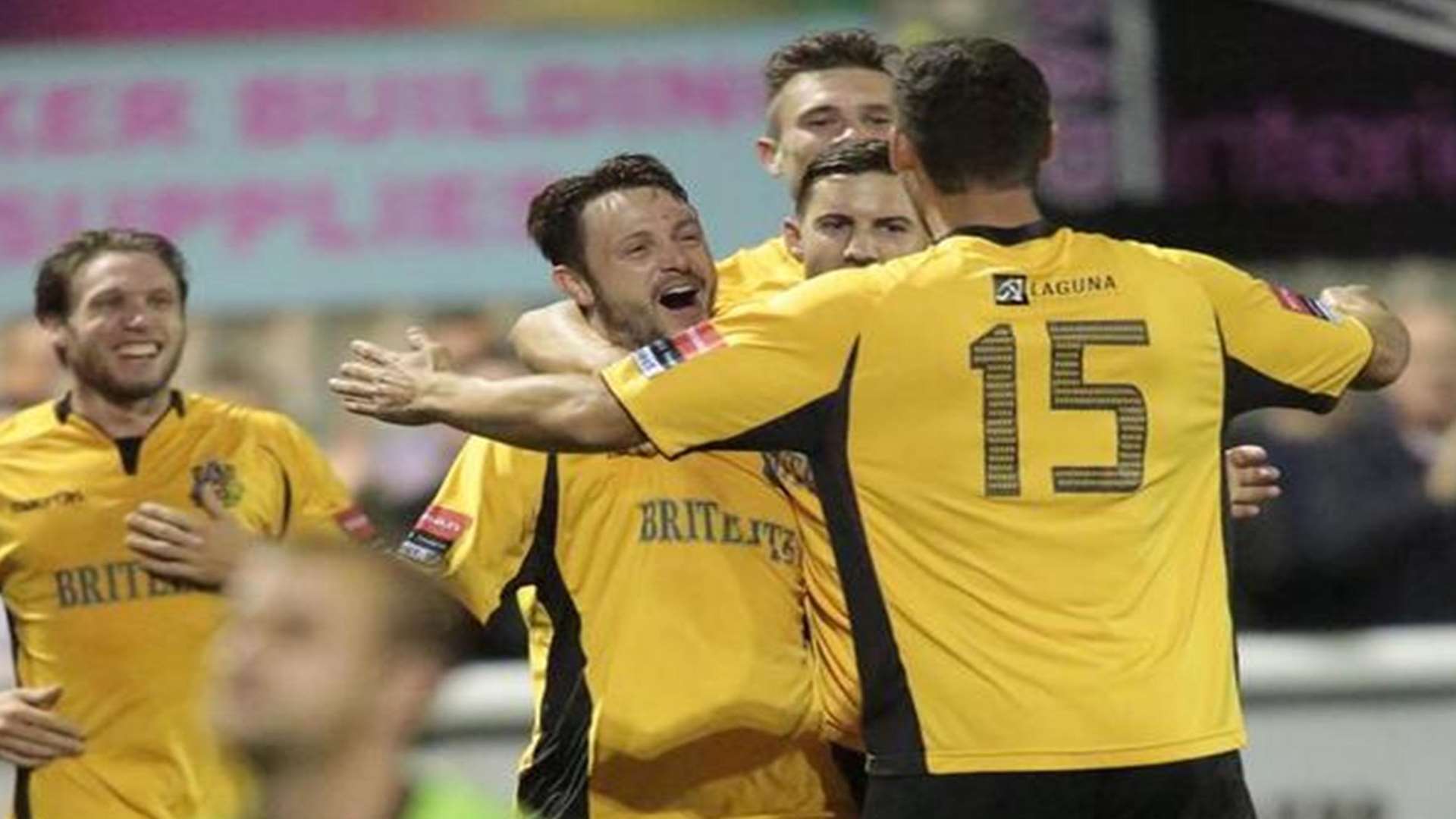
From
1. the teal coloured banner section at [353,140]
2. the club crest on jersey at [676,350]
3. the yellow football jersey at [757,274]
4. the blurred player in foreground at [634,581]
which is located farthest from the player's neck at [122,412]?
the teal coloured banner section at [353,140]

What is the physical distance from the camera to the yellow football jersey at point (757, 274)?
740 centimetres

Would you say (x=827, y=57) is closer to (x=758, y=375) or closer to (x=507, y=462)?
(x=507, y=462)

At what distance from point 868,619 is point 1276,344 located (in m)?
0.78

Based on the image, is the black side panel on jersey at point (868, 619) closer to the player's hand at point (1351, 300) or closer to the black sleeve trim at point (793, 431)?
the black sleeve trim at point (793, 431)

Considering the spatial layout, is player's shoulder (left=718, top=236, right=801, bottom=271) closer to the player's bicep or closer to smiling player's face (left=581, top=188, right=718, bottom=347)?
smiling player's face (left=581, top=188, right=718, bottom=347)

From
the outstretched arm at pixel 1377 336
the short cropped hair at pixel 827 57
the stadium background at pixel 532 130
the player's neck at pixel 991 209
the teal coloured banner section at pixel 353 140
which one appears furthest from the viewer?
the teal coloured banner section at pixel 353 140

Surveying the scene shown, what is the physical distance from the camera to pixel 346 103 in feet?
40.4

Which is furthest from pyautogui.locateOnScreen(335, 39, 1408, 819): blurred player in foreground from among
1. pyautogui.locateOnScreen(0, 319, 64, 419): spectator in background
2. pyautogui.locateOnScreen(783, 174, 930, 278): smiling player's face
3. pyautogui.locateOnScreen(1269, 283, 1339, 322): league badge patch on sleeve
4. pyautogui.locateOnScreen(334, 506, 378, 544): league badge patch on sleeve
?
pyautogui.locateOnScreen(0, 319, 64, 419): spectator in background

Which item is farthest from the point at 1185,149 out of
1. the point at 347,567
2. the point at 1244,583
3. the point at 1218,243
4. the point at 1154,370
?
the point at 347,567

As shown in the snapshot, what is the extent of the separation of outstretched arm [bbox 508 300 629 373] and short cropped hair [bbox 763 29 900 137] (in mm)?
1176

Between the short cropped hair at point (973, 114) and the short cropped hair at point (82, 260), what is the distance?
2.60 m

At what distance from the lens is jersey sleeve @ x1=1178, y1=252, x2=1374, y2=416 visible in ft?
20.0

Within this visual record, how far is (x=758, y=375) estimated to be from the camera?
5.94 meters

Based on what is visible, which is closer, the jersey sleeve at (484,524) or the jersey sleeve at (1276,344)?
the jersey sleeve at (1276,344)
